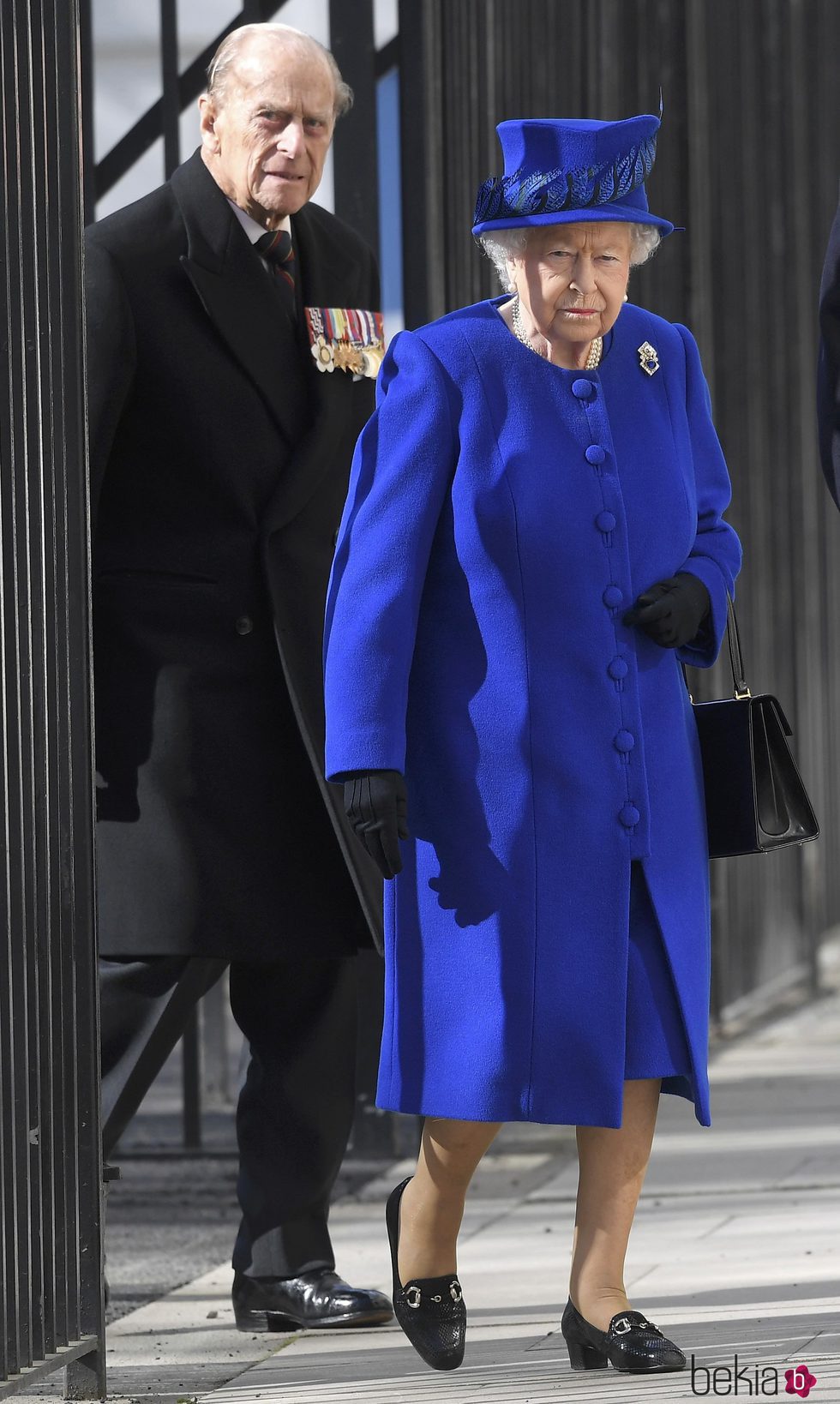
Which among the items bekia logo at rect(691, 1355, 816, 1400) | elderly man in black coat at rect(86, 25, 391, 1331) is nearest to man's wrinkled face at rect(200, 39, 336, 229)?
elderly man in black coat at rect(86, 25, 391, 1331)

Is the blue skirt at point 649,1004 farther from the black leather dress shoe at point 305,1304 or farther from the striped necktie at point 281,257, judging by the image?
the striped necktie at point 281,257

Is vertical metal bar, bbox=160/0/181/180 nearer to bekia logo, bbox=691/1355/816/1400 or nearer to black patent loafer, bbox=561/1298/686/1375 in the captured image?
black patent loafer, bbox=561/1298/686/1375

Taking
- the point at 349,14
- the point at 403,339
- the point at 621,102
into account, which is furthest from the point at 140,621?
the point at 621,102

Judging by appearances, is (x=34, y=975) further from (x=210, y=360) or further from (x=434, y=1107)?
(x=210, y=360)

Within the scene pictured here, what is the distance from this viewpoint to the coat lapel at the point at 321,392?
416 centimetres

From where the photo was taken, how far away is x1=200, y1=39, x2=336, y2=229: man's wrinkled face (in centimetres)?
412

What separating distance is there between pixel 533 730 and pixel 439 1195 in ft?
2.39

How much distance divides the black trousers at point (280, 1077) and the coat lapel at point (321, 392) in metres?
0.79

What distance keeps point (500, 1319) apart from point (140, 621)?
1337 mm

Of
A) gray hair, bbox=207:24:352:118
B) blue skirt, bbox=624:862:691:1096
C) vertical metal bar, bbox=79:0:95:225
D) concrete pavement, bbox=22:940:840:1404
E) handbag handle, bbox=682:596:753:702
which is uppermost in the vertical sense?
vertical metal bar, bbox=79:0:95:225

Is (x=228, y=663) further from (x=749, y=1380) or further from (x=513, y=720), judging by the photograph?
(x=749, y=1380)

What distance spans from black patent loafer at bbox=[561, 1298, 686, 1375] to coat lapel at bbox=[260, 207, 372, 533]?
4.68 ft

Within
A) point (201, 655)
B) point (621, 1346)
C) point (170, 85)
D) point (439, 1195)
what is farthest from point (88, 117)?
point (621, 1346)

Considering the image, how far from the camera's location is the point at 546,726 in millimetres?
3549
